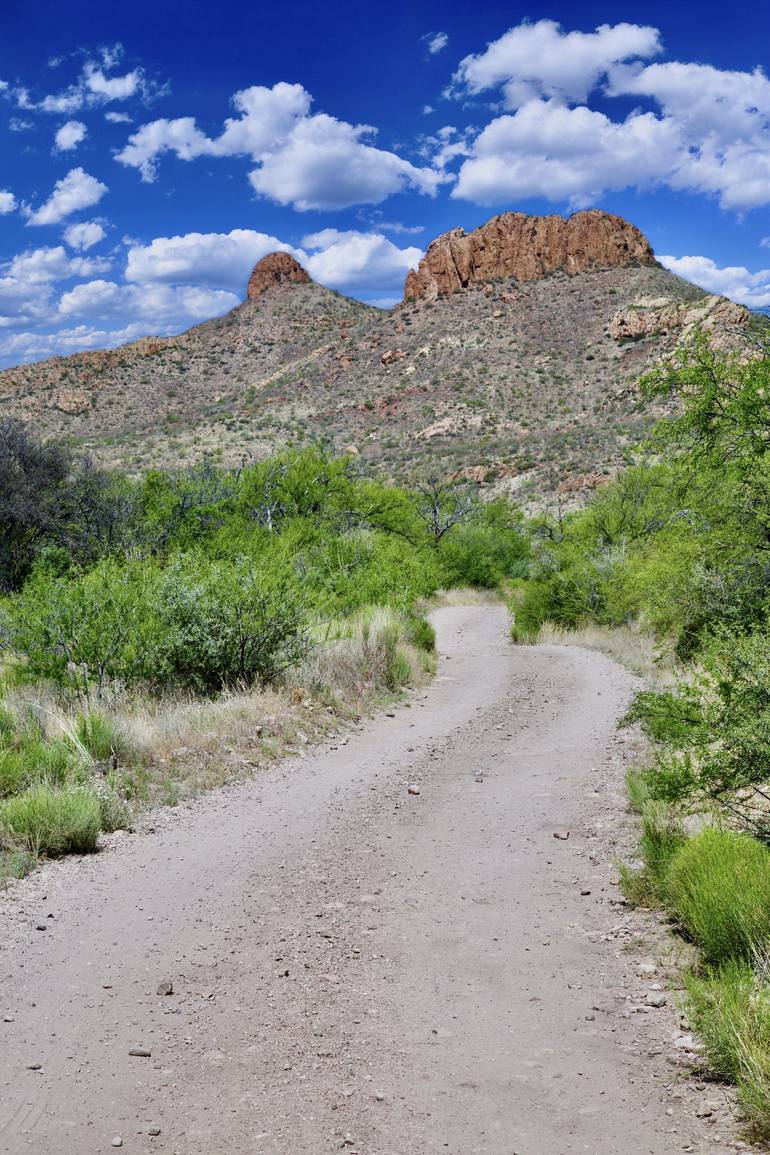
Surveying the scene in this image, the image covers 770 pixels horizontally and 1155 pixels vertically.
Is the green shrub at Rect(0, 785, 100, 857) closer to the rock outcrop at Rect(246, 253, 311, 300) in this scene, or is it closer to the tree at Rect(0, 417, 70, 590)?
the tree at Rect(0, 417, 70, 590)

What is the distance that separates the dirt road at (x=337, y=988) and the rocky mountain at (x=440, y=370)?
4454cm

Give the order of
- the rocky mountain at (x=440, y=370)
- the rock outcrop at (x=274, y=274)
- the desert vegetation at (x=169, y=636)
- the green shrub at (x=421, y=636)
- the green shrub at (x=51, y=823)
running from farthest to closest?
the rock outcrop at (x=274, y=274) < the rocky mountain at (x=440, y=370) < the green shrub at (x=421, y=636) < the desert vegetation at (x=169, y=636) < the green shrub at (x=51, y=823)

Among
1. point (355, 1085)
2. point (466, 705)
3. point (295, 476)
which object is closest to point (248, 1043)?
point (355, 1085)

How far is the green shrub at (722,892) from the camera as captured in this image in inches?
182

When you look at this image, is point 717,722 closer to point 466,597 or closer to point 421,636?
point 421,636

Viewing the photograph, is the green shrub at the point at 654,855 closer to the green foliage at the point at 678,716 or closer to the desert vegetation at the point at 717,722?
the desert vegetation at the point at 717,722

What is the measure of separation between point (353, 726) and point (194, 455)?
55384 millimetres

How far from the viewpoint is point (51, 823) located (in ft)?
21.4

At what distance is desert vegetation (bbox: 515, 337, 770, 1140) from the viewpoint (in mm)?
4223

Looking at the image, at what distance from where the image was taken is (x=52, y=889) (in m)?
5.88

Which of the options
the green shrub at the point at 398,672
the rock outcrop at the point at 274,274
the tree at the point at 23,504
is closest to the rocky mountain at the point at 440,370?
the rock outcrop at the point at 274,274

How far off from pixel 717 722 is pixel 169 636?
22.8 ft

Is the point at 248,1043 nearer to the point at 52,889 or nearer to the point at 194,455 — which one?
the point at 52,889

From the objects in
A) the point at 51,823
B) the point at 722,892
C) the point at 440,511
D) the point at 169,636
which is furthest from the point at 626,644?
the point at 440,511
